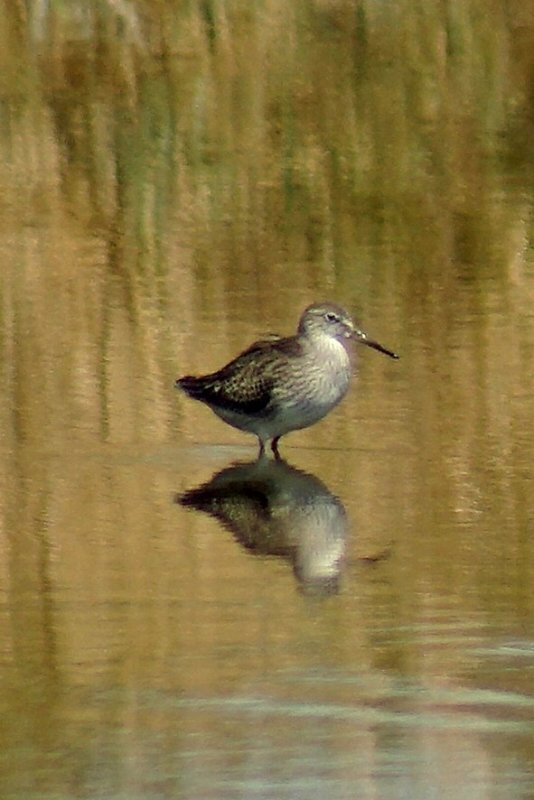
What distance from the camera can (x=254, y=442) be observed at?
879 cm

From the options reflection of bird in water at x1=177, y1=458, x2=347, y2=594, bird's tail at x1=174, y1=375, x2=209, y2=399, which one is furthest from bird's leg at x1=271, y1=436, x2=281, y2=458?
bird's tail at x1=174, y1=375, x2=209, y2=399

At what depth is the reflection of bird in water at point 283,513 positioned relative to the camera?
267 inches

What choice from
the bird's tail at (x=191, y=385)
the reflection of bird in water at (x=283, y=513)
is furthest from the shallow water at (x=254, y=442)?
the bird's tail at (x=191, y=385)

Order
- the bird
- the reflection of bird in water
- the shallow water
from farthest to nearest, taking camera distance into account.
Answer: the bird, the reflection of bird in water, the shallow water

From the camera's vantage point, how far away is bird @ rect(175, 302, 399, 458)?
27.7ft

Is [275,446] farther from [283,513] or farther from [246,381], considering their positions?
[283,513]

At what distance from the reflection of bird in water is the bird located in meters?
0.19

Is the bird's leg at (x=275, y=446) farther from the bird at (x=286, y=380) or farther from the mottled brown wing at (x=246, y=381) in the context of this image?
the mottled brown wing at (x=246, y=381)

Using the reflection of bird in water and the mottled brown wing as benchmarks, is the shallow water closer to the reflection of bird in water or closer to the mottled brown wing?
the reflection of bird in water

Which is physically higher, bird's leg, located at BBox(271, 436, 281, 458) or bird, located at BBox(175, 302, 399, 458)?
bird, located at BBox(175, 302, 399, 458)

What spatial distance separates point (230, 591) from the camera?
644 centimetres

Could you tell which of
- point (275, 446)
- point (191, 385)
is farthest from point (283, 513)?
point (191, 385)

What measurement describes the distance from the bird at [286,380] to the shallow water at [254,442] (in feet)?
0.49

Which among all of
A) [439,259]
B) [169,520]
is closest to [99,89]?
[439,259]
